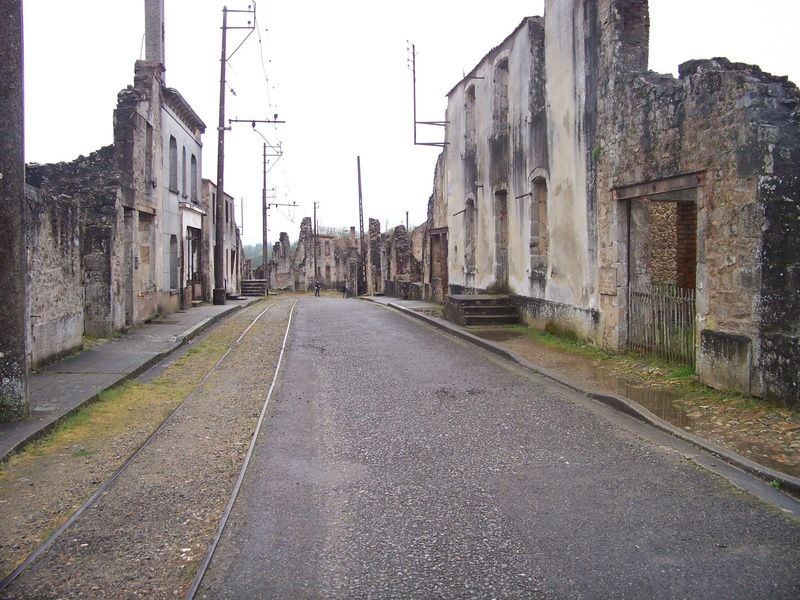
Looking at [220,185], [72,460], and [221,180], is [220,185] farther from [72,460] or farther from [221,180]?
[72,460]

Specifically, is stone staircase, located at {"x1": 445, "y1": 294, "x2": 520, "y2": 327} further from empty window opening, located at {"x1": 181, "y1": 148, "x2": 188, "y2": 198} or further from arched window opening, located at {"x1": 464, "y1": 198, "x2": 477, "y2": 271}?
empty window opening, located at {"x1": 181, "y1": 148, "x2": 188, "y2": 198}

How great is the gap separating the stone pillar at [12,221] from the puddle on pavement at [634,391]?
6893mm

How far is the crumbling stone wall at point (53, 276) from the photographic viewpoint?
1027 centimetres

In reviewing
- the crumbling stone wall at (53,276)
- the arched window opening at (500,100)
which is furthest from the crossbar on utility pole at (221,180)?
the crumbling stone wall at (53,276)

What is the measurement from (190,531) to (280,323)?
610 inches

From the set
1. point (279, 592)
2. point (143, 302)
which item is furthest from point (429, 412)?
point (143, 302)

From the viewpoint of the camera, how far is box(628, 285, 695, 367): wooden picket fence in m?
9.84

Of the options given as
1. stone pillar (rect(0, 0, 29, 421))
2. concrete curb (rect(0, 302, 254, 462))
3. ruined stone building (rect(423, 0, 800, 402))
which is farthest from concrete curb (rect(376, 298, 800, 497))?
stone pillar (rect(0, 0, 29, 421))

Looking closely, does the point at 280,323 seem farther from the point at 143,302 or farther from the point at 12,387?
the point at 12,387

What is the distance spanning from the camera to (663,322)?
10.5 meters

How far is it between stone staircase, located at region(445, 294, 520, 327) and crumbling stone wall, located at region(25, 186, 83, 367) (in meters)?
8.65

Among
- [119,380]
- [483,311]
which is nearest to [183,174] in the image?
[483,311]

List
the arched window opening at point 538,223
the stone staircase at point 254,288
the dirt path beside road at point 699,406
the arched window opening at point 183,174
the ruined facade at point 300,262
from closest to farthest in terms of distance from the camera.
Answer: the dirt path beside road at point 699,406
the arched window opening at point 538,223
the arched window opening at point 183,174
the stone staircase at point 254,288
the ruined facade at point 300,262

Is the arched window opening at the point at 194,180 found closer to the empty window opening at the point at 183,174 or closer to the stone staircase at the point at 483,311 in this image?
the empty window opening at the point at 183,174
